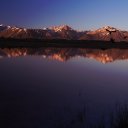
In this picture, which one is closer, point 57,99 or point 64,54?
point 57,99

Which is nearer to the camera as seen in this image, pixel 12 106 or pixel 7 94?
pixel 12 106

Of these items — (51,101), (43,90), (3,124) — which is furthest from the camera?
(43,90)

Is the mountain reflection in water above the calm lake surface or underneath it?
underneath

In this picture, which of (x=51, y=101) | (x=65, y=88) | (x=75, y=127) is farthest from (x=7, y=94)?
(x=75, y=127)

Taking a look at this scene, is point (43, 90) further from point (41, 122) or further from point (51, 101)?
point (41, 122)

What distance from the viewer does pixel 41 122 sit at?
12812 millimetres

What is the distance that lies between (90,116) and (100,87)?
26.0ft

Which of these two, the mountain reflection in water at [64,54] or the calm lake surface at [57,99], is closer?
the calm lake surface at [57,99]

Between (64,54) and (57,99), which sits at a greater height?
(57,99)

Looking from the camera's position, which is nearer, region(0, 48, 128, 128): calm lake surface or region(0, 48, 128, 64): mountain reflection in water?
region(0, 48, 128, 128): calm lake surface

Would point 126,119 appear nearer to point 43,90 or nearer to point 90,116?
point 90,116

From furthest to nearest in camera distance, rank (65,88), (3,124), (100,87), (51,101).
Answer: (100,87)
(65,88)
(51,101)
(3,124)

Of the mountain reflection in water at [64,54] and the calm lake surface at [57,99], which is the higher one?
the calm lake surface at [57,99]

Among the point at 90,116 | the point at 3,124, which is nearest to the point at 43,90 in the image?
the point at 90,116
